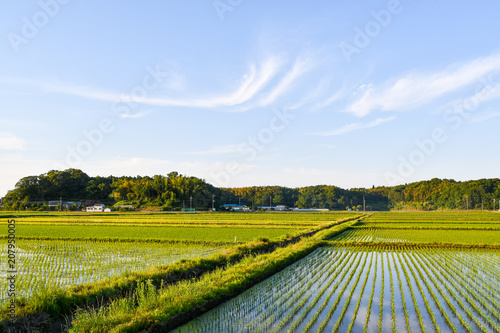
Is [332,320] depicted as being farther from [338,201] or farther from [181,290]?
[338,201]

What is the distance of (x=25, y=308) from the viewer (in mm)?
6523

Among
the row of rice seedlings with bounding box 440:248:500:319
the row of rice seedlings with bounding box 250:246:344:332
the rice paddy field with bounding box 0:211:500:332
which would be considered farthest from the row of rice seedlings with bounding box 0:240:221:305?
the row of rice seedlings with bounding box 440:248:500:319

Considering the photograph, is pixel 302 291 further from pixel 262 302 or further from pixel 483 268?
pixel 483 268

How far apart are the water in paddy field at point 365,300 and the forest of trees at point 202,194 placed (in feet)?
229

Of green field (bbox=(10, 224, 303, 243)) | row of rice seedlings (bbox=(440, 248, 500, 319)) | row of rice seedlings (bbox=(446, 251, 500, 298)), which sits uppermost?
row of rice seedlings (bbox=(440, 248, 500, 319))

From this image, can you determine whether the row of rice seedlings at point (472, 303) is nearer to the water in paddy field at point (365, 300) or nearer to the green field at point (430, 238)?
the water in paddy field at point (365, 300)

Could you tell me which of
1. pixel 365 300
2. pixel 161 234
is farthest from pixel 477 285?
pixel 161 234

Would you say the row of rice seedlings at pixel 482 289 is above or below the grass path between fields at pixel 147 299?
below

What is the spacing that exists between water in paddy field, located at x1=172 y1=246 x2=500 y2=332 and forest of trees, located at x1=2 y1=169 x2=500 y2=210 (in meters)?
69.8

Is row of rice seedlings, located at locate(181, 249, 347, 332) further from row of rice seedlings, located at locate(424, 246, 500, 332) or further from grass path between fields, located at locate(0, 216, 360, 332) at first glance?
row of rice seedlings, located at locate(424, 246, 500, 332)

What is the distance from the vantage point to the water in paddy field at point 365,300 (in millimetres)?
6566

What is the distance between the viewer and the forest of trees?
3268 inches

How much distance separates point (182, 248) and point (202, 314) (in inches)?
409

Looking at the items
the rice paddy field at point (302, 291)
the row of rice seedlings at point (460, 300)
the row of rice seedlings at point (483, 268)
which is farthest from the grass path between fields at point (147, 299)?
the row of rice seedlings at point (483, 268)
